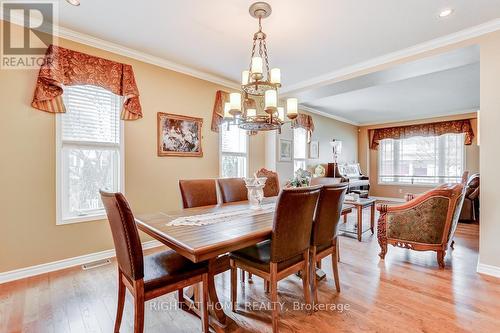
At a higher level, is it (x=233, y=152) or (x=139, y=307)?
(x=233, y=152)

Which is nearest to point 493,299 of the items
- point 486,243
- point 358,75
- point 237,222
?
point 486,243

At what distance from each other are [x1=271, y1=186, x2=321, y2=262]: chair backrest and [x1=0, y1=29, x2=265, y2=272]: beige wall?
2.31 metres

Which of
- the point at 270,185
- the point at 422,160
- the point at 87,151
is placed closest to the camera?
the point at 87,151

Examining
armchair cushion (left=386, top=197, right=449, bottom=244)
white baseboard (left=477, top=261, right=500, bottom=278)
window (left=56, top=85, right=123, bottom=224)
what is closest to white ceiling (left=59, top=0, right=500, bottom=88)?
window (left=56, top=85, right=123, bottom=224)

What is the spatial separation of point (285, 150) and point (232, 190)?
230 cm

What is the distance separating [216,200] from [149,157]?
125cm

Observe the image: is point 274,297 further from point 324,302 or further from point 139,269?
point 139,269

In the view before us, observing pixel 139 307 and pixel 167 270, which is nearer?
pixel 139 307

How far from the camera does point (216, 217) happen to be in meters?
2.04

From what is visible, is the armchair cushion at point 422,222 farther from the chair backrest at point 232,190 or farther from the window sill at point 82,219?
the window sill at point 82,219

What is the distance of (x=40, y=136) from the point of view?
256 cm

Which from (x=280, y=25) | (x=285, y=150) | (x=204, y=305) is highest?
(x=280, y=25)

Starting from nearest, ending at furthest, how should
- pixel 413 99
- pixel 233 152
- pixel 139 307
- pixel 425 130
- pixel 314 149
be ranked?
pixel 139 307
pixel 233 152
pixel 413 99
pixel 314 149
pixel 425 130

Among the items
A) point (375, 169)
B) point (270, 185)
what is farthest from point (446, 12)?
point (375, 169)
